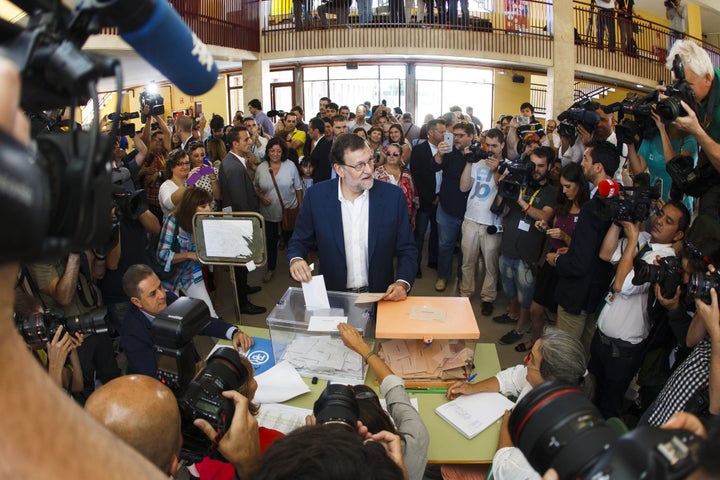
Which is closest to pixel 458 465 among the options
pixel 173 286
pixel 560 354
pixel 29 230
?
pixel 560 354

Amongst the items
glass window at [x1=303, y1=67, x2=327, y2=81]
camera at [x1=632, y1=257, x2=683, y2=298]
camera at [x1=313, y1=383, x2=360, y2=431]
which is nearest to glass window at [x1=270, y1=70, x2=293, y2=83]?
glass window at [x1=303, y1=67, x2=327, y2=81]

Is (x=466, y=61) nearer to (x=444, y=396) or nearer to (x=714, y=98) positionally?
(x=714, y=98)

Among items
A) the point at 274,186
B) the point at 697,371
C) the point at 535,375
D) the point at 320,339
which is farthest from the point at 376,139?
the point at 697,371

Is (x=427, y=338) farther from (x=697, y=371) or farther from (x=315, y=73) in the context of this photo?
(x=315, y=73)

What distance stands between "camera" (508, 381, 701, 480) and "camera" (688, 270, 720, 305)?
1.56 metres

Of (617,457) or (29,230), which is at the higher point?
(29,230)

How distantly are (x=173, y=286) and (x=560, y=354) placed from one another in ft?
8.83

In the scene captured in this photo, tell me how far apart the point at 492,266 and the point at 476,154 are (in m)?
1.05

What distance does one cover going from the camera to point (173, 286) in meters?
3.86

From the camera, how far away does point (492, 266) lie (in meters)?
5.07

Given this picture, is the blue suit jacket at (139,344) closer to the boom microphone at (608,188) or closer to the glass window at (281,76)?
the boom microphone at (608,188)

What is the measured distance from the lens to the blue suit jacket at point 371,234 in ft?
10.4

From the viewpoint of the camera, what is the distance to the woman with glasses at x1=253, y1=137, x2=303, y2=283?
19.0ft

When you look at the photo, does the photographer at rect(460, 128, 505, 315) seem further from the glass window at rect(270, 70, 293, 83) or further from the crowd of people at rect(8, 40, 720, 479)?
→ the glass window at rect(270, 70, 293, 83)
